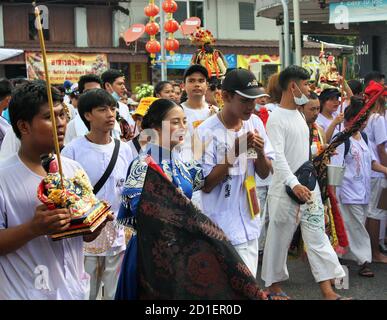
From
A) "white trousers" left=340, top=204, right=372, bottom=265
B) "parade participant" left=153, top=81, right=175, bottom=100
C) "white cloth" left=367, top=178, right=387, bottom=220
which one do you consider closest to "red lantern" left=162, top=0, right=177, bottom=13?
"parade participant" left=153, top=81, right=175, bottom=100

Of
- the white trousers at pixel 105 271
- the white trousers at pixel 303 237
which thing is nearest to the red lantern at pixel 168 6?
the white trousers at pixel 303 237

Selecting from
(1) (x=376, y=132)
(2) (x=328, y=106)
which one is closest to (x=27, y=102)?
(2) (x=328, y=106)

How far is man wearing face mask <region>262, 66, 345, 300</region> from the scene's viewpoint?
224 inches

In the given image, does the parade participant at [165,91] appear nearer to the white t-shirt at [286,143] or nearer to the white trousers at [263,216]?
the white trousers at [263,216]

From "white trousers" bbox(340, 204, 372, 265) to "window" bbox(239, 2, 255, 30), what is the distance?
2490cm

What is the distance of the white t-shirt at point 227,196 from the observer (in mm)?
4824

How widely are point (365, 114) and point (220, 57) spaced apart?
245 cm

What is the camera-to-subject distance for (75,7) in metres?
28.5

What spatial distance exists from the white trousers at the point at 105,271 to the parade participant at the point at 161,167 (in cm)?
96

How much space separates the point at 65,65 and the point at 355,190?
20.1 m

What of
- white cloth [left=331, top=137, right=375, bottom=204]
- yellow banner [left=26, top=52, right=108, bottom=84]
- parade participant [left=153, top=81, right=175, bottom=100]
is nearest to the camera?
white cloth [left=331, top=137, right=375, bottom=204]

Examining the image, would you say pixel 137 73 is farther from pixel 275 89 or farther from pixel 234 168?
pixel 234 168

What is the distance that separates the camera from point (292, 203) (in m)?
5.79

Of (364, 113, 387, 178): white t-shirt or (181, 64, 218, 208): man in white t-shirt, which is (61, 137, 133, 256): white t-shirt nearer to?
(181, 64, 218, 208): man in white t-shirt
